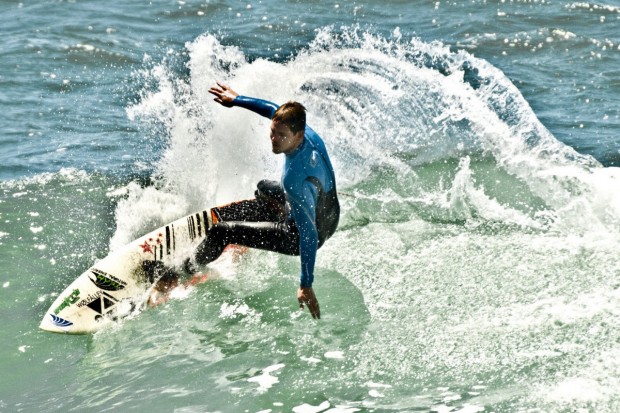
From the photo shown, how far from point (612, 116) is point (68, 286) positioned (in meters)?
8.49

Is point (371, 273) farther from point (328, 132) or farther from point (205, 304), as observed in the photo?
point (328, 132)

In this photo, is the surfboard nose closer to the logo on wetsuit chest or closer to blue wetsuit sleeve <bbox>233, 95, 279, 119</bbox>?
blue wetsuit sleeve <bbox>233, 95, 279, 119</bbox>

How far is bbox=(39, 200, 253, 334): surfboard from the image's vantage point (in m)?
7.42

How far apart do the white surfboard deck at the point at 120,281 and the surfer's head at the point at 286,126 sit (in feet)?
5.50

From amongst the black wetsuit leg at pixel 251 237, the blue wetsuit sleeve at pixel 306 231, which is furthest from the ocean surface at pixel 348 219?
the blue wetsuit sleeve at pixel 306 231

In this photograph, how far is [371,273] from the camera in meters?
7.86

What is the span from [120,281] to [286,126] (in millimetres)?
2391

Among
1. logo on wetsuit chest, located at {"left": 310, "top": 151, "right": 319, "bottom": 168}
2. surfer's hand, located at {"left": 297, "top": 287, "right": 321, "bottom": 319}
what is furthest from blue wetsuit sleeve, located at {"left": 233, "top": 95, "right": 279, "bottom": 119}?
surfer's hand, located at {"left": 297, "top": 287, "right": 321, "bottom": 319}

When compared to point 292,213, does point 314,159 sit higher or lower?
higher

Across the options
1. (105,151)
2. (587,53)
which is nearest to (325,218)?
(105,151)

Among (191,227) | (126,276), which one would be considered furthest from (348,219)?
(126,276)

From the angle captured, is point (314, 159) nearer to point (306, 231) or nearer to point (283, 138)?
point (283, 138)

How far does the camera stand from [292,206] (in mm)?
6488

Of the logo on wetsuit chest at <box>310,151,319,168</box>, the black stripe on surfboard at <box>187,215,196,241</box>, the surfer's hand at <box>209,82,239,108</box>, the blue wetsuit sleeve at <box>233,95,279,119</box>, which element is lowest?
the black stripe on surfboard at <box>187,215,196,241</box>
